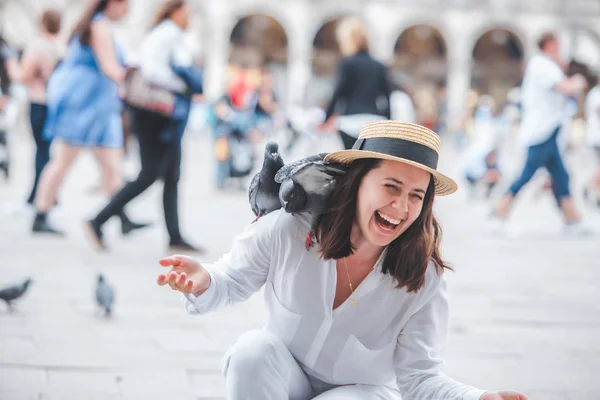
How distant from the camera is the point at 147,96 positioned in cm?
547

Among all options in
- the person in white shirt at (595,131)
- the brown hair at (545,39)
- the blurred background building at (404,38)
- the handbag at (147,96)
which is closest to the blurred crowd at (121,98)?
the handbag at (147,96)

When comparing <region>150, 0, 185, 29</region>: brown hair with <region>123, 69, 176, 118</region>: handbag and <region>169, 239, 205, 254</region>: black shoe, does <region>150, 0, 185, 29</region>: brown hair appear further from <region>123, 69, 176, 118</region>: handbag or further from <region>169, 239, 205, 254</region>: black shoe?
<region>169, 239, 205, 254</region>: black shoe

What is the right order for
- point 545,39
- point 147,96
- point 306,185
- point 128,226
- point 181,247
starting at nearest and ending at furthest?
point 306,185 < point 147,96 < point 181,247 < point 128,226 < point 545,39

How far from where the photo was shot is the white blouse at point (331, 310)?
2316mm

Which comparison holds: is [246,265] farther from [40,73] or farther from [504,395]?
[40,73]

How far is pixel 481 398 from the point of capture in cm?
214

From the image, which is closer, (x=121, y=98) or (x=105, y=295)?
(x=105, y=295)

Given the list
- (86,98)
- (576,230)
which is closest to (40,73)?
(86,98)

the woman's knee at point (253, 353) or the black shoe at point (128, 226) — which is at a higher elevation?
the woman's knee at point (253, 353)

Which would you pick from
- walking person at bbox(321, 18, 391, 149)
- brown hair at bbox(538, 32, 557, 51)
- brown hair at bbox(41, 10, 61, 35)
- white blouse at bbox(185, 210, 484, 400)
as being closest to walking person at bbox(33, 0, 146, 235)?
brown hair at bbox(41, 10, 61, 35)

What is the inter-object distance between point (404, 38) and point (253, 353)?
37.2m

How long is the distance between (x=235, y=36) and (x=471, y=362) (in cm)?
3376

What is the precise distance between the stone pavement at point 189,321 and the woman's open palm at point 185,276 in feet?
2.99

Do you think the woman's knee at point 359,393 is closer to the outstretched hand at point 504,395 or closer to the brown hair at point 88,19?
the outstretched hand at point 504,395
